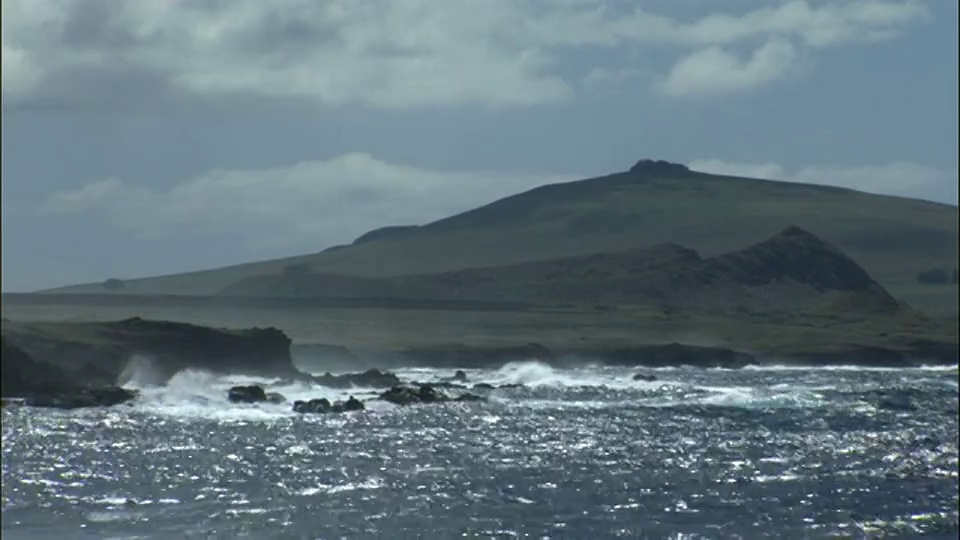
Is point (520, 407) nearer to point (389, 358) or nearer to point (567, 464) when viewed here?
point (567, 464)

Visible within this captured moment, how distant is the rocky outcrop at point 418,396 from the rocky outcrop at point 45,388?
16685 mm

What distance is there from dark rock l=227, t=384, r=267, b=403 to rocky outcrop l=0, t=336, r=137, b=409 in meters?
6.32

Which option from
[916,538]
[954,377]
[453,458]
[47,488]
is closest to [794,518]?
[916,538]

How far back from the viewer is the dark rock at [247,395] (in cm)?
10050

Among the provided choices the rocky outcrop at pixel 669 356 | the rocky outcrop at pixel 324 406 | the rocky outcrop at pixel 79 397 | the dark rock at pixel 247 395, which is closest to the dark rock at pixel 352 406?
the rocky outcrop at pixel 324 406

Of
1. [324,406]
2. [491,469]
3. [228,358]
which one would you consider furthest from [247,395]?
[491,469]

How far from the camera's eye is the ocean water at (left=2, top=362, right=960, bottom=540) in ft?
154

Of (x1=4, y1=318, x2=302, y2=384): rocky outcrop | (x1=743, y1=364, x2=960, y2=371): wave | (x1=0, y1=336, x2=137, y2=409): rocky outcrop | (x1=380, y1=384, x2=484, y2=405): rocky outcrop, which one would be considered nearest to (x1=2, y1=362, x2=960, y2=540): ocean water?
(x1=380, y1=384, x2=484, y2=405): rocky outcrop

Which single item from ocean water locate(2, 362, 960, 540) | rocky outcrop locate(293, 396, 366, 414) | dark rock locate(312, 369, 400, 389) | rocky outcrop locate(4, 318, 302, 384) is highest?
rocky outcrop locate(4, 318, 302, 384)

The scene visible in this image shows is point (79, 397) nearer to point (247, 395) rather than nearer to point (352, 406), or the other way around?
point (247, 395)

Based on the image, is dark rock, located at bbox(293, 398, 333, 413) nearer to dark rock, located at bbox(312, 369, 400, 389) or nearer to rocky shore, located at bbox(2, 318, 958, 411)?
rocky shore, located at bbox(2, 318, 958, 411)

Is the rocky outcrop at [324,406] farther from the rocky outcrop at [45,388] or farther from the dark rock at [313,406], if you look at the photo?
the rocky outcrop at [45,388]

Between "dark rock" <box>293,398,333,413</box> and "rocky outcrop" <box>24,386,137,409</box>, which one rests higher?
"rocky outcrop" <box>24,386,137,409</box>

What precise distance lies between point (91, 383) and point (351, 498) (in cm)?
6040
